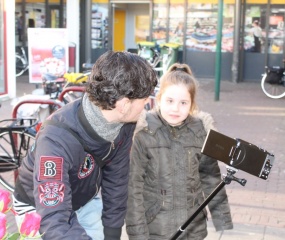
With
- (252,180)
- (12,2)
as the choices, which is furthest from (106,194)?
(12,2)

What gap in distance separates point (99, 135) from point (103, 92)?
218 millimetres

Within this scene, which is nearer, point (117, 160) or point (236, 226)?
point (117, 160)

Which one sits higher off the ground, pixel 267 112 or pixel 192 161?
pixel 192 161

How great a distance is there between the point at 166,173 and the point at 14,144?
3138 millimetres

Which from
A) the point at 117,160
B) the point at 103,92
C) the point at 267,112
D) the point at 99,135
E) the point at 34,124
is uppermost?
the point at 103,92

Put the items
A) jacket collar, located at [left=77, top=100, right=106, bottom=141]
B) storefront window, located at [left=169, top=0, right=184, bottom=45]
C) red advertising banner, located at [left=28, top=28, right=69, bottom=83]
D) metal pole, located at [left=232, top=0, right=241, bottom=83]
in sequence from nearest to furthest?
jacket collar, located at [left=77, top=100, right=106, bottom=141] < red advertising banner, located at [left=28, top=28, right=69, bottom=83] < metal pole, located at [left=232, top=0, right=241, bottom=83] < storefront window, located at [left=169, top=0, right=184, bottom=45]

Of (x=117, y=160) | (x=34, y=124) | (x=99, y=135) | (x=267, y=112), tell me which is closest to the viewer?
(x=99, y=135)

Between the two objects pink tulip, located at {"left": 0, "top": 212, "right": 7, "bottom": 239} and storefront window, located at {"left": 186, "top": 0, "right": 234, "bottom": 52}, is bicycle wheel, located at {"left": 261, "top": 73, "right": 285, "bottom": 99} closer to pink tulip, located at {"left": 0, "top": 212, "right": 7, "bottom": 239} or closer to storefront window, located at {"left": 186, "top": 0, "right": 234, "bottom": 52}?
storefront window, located at {"left": 186, "top": 0, "right": 234, "bottom": 52}

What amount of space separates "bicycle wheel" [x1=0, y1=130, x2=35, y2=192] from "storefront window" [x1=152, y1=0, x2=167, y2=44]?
13.2m

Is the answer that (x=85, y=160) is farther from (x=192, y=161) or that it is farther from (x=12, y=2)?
(x=12, y=2)

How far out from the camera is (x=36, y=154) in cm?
234

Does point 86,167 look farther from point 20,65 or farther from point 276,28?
point 20,65

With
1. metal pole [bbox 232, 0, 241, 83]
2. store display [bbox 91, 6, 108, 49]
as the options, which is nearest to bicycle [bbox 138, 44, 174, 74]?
metal pole [bbox 232, 0, 241, 83]

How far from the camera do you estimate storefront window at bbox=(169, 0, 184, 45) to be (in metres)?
19.0
